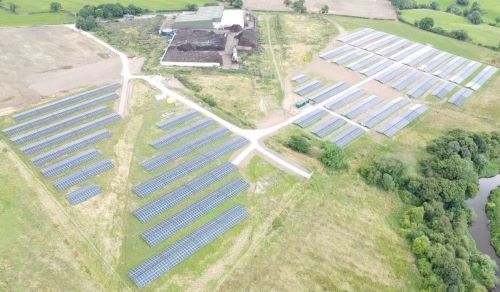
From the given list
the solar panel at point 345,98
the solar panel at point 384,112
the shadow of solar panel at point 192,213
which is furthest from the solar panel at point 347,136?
the shadow of solar panel at point 192,213

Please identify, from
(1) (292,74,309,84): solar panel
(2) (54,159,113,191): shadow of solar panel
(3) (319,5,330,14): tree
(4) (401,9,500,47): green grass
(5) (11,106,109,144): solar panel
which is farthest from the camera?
(3) (319,5,330,14): tree

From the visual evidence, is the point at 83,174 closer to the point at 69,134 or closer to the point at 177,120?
the point at 69,134

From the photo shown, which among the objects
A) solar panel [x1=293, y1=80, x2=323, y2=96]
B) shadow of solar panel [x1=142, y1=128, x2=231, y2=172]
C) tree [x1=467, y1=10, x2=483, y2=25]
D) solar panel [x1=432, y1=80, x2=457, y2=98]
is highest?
tree [x1=467, y1=10, x2=483, y2=25]

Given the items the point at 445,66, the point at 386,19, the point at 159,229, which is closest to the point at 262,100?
the point at 159,229

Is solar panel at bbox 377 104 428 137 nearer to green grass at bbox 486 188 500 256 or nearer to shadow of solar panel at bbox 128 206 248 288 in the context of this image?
green grass at bbox 486 188 500 256

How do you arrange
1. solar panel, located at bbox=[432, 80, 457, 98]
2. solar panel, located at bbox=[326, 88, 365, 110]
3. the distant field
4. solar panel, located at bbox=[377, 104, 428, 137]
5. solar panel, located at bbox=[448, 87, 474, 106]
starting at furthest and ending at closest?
the distant field < solar panel, located at bbox=[432, 80, 457, 98] < solar panel, located at bbox=[448, 87, 474, 106] < solar panel, located at bbox=[326, 88, 365, 110] < solar panel, located at bbox=[377, 104, 428, 137]

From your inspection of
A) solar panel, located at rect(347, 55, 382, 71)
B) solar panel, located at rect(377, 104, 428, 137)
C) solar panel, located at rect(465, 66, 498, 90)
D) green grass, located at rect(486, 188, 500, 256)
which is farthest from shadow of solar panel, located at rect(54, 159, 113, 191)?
solar panel, located at rect(465, 66, 498, 90)

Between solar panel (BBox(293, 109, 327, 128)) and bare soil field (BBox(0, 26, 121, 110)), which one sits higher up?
solar panel (BBox(293, 109, 327, 128))
